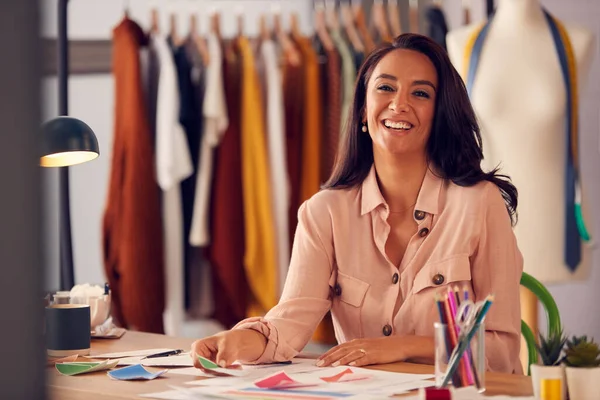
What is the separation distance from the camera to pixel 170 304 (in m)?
3.76

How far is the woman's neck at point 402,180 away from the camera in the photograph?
222 centimetres

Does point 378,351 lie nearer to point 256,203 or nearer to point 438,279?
point 438,279

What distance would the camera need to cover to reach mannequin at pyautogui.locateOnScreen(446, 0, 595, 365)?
319cm

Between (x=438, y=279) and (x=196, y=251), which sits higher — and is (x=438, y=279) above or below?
above

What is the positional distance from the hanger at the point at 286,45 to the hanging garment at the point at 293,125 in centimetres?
2

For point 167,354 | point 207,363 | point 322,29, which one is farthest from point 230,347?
point 322,29

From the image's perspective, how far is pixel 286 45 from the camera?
3896 mm

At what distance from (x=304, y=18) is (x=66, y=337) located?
2929mm

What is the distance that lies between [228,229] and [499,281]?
1.93 m

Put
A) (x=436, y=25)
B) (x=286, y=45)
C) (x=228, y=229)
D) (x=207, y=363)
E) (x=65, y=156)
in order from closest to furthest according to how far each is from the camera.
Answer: (x=207, y=363) < (x=65, y=156) < (x=436, y=25) < (x=228, y=229) < (x=286, y=45)

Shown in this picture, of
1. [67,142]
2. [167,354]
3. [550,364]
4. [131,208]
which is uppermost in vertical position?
[67,142]

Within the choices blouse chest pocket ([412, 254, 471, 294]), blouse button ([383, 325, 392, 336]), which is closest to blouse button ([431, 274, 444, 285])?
blouse chest pocket ([412, 254, 471, 294])

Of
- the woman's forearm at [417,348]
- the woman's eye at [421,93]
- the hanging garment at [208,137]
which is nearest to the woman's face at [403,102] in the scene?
the woman's eye at [421,93]

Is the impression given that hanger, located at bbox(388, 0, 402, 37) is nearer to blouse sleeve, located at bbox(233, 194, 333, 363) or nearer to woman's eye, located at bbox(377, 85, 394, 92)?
woman's eye, located at bbox(377, 85, 394, 92)
